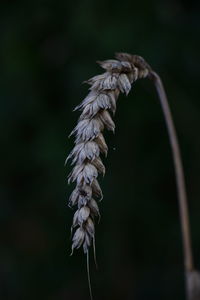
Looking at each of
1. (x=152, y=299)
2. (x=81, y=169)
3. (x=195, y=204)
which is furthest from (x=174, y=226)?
(x=81, y=169)

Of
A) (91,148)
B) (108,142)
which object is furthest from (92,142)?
(108,142)

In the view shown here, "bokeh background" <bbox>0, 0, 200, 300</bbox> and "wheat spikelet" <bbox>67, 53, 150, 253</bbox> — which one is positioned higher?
"bokeh background" <bbox>0, 0, 200, 300</bbox>

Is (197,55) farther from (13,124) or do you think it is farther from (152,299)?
(152,299)

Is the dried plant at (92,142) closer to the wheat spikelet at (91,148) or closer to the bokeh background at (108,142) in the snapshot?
the wheat spikelet at (91,148)

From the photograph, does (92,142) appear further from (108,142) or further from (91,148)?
(108,142)

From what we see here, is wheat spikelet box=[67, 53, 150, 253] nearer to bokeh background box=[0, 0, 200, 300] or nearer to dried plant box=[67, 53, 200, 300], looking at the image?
dried plant box=[67, 53, 200, 300]

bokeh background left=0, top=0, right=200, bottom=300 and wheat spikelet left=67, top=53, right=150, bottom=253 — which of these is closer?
wheat spikelet left=67, top=53, right=150, bottom=253

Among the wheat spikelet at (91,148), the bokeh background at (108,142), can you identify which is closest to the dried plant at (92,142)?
the wheat spikelet at (91,148)

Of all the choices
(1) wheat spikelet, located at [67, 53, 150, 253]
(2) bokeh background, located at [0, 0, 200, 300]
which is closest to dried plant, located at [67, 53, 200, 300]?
(1) wheat spikelet, located at [67, 53, 150, 253]
